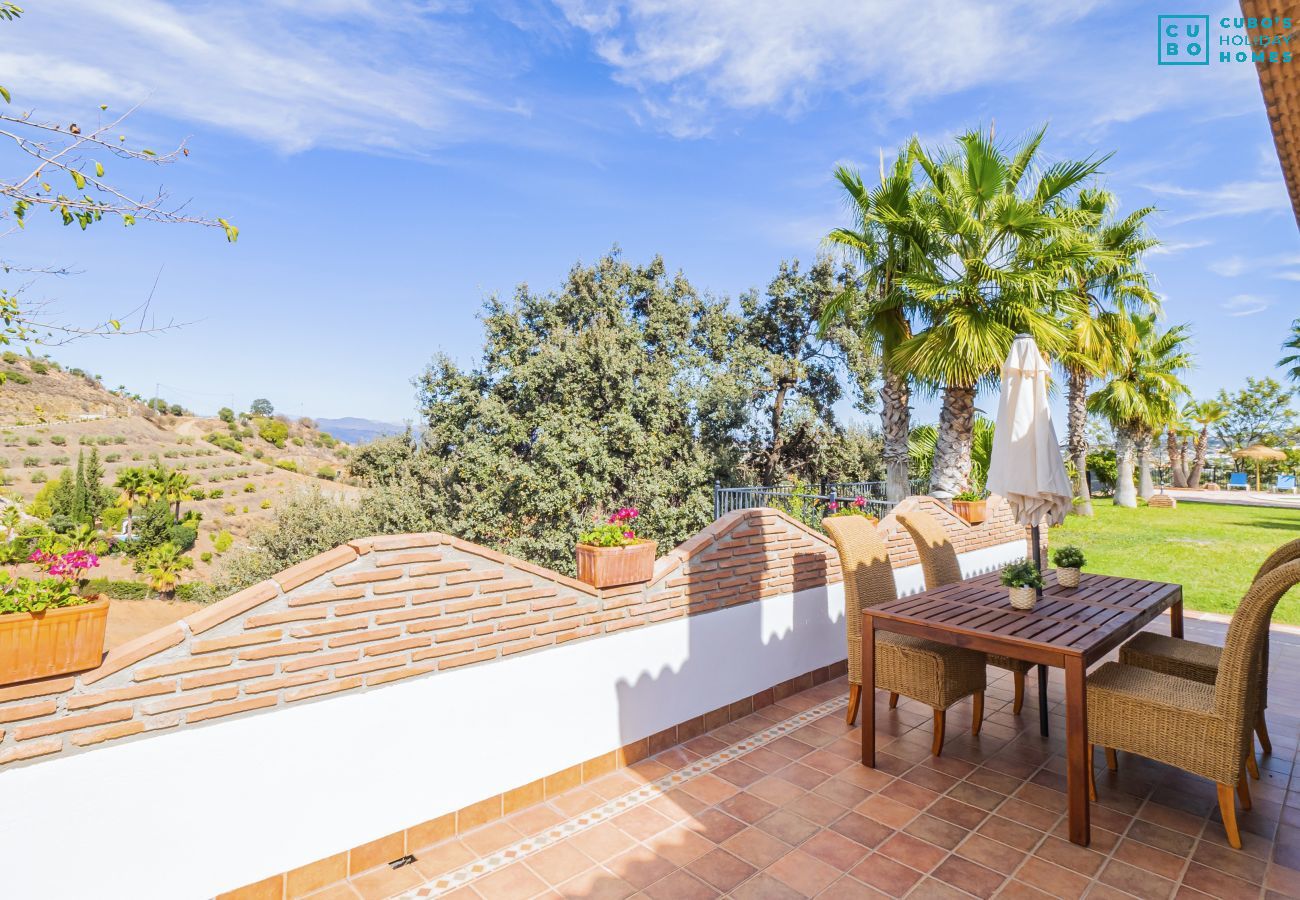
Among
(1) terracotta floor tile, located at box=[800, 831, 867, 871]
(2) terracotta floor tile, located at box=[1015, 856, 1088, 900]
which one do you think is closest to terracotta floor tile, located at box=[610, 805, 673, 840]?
(1) terracotta floor tile, located at box=[800, 831, 867, 871]

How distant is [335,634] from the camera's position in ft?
7.90

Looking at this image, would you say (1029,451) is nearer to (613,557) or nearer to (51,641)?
(613,557)

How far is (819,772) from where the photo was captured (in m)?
3.31

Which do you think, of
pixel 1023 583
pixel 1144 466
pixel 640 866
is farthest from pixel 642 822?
pixel 1144 466

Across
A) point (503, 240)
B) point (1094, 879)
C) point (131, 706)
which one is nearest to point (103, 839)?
point (131, 706)

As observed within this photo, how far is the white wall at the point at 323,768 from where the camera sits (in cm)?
187

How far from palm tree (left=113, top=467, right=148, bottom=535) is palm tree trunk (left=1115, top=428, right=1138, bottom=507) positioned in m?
37.1

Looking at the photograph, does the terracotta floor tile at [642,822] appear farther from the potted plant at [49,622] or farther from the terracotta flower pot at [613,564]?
the potted plant at [49,622]

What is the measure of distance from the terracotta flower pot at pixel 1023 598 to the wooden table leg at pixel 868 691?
808 millimetres

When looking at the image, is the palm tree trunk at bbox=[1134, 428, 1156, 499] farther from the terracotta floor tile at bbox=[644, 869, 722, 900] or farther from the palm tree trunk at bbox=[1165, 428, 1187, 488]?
the terracotta floor tile at bbox=[644, 869, 722, 900]

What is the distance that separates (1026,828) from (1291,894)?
34.4 inches

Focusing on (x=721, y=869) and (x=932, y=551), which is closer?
(x=721, y=869)

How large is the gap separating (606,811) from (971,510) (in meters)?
5.20

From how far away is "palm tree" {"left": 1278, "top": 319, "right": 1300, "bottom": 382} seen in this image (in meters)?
18.7
